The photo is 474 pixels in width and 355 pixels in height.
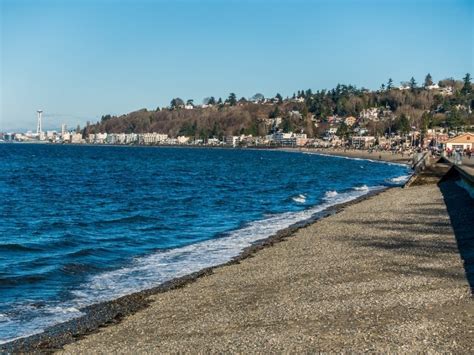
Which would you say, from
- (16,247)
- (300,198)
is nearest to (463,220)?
(16,247)

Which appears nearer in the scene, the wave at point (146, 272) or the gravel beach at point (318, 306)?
the gravel beach at point (318, 306)

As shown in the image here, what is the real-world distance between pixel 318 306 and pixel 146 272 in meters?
7.09

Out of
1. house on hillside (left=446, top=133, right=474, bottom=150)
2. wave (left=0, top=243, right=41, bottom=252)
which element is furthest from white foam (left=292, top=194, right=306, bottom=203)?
house on hillside (left=446, top=133, right=474, bottom=150)

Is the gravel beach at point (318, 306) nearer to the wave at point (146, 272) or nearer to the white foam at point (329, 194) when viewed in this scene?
the wave at point (146, 272)

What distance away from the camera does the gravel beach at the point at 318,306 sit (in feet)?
34.0

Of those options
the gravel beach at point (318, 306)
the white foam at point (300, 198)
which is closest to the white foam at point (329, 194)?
the white foam at point (300, 198)

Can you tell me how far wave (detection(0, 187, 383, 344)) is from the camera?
13.2m

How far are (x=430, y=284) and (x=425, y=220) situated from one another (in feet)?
45.0

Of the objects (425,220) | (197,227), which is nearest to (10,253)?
(197,227)

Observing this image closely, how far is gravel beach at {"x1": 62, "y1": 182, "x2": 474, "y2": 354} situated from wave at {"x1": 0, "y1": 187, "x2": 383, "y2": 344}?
1.27 metres

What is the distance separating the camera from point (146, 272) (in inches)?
724

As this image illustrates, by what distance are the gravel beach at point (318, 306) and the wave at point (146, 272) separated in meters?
1.27

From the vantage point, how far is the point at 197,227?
96.0ft

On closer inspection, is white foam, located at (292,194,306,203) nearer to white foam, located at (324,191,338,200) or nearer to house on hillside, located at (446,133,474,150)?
white foam, located at (324,191,338,200)
